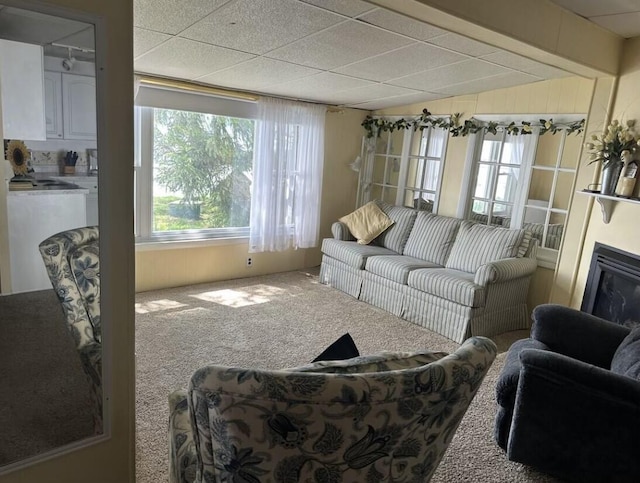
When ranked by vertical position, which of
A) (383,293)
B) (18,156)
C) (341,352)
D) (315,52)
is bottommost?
(383,293)

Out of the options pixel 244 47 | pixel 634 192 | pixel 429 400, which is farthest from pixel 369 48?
pixel 429 400

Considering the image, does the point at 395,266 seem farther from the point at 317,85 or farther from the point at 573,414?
the point at 573,414

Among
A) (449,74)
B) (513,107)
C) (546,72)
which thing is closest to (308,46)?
(449,74)

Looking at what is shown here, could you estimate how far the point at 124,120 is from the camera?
137cm

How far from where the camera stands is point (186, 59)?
10.8 feet

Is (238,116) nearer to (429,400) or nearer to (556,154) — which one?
(556,154)

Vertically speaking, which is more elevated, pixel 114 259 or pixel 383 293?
pixel 114 259

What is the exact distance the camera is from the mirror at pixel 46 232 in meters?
1.34

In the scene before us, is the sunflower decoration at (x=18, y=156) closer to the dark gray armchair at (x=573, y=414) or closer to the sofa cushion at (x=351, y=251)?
the dark gray armchair at (x=573, y=414)

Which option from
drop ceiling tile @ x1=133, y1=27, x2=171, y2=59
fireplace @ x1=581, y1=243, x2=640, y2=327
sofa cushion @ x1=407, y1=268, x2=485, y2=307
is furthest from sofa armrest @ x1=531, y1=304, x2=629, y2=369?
drop ceiling tile @ x1=133, y1=27, x2=171, y2=59

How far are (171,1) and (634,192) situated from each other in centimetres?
316

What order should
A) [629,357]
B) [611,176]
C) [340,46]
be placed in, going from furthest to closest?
[611,176] → [340,46] → [629,357]

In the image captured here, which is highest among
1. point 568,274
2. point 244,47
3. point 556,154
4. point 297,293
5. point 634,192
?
point 244,47

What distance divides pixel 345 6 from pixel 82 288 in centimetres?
188
